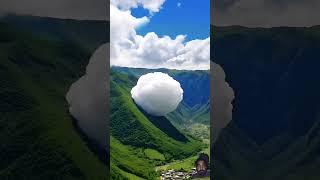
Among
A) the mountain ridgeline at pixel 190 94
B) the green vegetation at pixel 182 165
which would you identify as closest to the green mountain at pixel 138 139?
the green vegetation at pixel 182 165

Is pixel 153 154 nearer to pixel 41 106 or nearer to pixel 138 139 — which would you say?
pixel 138 139

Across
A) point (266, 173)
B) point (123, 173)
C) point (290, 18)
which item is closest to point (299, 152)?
point (266, 173)

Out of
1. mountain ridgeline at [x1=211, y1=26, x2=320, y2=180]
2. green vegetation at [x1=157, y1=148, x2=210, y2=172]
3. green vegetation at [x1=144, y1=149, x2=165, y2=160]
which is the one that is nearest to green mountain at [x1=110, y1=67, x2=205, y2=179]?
green vegetation at [x1=144, y1=149, x2=165, y2=160]

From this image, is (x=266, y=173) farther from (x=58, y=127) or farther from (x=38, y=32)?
(x=38, y=32)

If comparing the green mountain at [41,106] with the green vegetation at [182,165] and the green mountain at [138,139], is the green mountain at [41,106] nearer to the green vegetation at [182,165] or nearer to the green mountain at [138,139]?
the green mountain at [138,139]

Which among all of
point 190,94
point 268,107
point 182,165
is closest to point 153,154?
point 182,165
